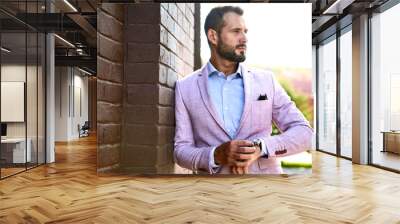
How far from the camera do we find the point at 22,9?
260 inches

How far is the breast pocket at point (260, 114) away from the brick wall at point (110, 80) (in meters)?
1.88

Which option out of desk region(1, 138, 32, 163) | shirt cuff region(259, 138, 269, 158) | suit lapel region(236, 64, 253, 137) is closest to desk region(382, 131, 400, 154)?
shirt cuff region(259, 138, 269, 158)

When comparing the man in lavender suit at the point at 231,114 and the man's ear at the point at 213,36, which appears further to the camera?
the man's ear at the point at 213,36

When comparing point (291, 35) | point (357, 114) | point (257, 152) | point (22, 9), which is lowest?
point (257, 152)

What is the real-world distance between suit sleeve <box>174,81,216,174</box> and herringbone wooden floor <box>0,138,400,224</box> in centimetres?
23

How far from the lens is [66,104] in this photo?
15.9 meters

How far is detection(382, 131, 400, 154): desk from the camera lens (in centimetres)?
694

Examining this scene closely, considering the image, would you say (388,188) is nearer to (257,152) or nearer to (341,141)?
(257,152)

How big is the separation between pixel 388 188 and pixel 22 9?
19.6 ft

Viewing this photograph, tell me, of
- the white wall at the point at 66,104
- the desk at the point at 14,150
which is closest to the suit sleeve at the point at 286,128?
the desk at the point at 14,150

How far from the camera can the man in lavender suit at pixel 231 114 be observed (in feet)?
18.4

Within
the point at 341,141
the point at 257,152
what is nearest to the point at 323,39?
the point at 341,141

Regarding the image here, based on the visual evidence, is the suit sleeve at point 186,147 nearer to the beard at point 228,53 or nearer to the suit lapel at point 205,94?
the suit lapel at point 205,94

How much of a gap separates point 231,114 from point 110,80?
176 centimetres
